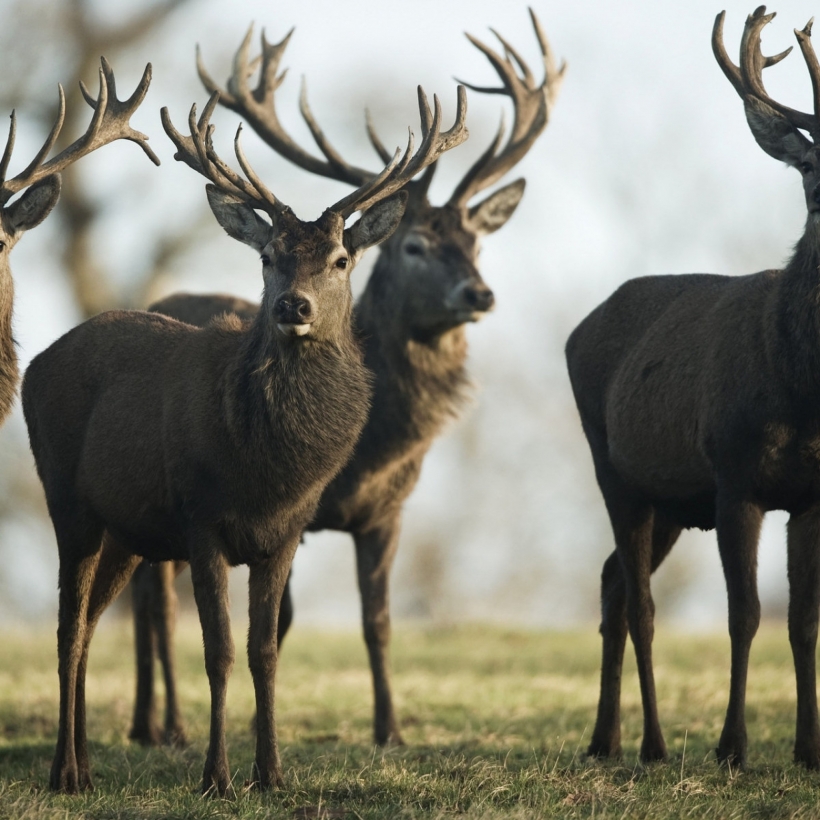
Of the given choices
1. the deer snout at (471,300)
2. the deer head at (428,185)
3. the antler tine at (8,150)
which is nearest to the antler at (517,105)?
the deer head at (428,185)

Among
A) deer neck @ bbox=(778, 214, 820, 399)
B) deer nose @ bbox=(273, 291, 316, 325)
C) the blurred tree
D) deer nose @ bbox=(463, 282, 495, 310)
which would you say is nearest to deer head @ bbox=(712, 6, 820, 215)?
deer neck @ bbox=(778, 214, 820, 399)

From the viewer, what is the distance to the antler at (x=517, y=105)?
10805 mm

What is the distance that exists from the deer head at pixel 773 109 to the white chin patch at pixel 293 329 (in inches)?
93.7

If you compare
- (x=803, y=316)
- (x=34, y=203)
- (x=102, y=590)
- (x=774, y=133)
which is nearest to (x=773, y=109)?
(x=774, y=133)

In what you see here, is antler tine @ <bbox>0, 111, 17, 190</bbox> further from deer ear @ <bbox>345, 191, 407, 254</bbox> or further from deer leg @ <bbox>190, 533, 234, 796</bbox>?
deer leg @ <bbox>190, 533, 234, 796</bbox>

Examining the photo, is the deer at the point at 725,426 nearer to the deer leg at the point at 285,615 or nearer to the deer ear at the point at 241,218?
the deer ear at the point at 241,218

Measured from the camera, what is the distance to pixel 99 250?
1794 cm

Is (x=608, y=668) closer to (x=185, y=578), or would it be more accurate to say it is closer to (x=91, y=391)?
(x=91, y=391)

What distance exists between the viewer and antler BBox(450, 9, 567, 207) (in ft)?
35.4

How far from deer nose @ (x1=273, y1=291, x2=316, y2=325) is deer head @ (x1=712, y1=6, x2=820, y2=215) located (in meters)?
2.34

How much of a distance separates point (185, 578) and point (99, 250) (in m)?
4.32

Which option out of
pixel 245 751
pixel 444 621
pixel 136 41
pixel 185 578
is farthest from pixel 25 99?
pixel 245 751

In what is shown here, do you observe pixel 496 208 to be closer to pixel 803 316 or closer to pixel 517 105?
pixel 517 105

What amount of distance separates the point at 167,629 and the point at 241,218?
315cm
